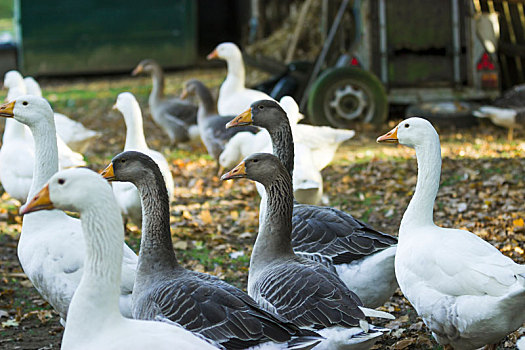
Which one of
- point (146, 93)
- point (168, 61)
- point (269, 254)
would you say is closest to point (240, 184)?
point (269, 254)

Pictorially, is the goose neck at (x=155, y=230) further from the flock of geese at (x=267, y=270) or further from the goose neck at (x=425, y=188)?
the goose neck at (x=425, y=188)

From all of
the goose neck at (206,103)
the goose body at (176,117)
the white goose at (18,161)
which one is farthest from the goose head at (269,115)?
the goose body at (176,117)

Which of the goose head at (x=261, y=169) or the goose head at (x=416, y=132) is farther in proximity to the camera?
the goose head at (x=261, y=169)

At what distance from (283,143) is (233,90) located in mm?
5492

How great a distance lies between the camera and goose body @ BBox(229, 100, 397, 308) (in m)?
5.41

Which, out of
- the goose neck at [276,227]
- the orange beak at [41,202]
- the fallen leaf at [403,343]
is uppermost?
the orange beak at [41,202]

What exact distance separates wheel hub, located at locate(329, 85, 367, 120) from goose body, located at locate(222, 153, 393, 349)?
7.81 m

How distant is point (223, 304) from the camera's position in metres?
4.31

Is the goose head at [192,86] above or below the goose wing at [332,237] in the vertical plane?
above

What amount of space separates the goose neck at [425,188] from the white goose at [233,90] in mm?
6344

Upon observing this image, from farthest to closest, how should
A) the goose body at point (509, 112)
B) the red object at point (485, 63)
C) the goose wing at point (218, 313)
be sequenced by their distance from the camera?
the red object at point (485, 63)
the goose body at point (509, 112)
the goose wing at point (218, 313)

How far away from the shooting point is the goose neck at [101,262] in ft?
11.9

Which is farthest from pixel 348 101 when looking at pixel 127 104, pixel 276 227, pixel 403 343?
pixel 403 343

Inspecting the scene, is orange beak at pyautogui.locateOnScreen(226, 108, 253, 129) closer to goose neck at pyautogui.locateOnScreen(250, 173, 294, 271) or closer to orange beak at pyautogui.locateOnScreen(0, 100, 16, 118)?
goose neck at pyautogui.locateOnScreen(250, 173, 294, 271)
